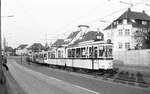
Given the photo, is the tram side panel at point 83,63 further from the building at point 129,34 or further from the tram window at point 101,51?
the building at point 129,34

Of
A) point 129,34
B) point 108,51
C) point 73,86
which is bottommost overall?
point 73,86

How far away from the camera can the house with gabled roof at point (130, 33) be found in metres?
49.8

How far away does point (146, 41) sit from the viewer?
4856cm

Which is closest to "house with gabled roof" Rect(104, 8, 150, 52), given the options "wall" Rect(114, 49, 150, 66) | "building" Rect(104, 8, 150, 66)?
"building" Rect(104, 8, 150, 66)

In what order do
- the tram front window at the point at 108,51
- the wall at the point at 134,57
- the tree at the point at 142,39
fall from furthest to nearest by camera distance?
1. the tree at the point at 142,39
2. the wall at the point at 134,57
3. the tram front window at the point at 108,51

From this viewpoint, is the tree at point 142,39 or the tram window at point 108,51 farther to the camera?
the tree at point 142,39

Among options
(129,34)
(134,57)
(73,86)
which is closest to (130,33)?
(129,34)

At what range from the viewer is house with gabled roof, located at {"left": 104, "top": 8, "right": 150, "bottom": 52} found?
164ft

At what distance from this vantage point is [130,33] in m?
53.7

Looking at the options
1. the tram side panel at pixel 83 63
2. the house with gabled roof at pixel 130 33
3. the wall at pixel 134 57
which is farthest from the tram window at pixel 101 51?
the house with gabled roof at pixel 130 33

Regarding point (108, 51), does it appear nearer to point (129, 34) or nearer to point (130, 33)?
point (129, 34)

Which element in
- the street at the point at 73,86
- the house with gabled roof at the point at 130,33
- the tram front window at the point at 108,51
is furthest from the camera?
the house with gabled roof at the point at 130,33

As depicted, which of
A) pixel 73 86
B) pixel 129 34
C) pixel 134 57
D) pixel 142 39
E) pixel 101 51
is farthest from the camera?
pixel 129 34

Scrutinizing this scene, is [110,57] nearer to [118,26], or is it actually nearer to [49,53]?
[49,53]
